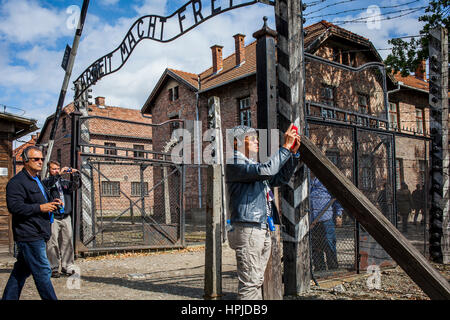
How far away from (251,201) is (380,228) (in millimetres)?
1096

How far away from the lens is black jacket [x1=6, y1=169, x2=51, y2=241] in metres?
4.11

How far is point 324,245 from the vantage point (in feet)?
23.2

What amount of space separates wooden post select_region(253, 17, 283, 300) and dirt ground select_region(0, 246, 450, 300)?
1020mm

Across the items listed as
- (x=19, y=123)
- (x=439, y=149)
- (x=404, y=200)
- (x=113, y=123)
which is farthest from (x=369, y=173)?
(x=113, y=123)

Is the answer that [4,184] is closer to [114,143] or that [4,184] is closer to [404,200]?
[404,200]

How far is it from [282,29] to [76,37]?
131 inches

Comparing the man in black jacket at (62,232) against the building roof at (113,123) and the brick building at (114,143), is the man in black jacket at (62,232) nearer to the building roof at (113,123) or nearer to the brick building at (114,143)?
the brick building at (114,143)

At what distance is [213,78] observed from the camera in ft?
75.4

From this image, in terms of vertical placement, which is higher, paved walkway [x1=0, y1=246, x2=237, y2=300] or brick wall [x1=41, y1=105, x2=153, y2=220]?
brick wall [x1=41, y1=105, x2=153, y2=220]

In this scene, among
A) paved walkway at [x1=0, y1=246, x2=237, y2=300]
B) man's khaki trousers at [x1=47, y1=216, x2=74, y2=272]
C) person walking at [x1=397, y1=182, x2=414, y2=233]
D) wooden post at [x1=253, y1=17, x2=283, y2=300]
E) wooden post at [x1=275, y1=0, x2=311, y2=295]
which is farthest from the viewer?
person walking at [x1=397, y1=182, x2=414, y2=233]

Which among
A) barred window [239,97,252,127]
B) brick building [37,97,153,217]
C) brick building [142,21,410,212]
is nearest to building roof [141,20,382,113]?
brick building [142,21,410,212]

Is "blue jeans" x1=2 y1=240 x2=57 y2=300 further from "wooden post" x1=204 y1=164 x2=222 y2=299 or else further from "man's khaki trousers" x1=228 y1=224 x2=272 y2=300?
"man's khaki trousers" x1=228 y1=224 x2=272 y2=300
